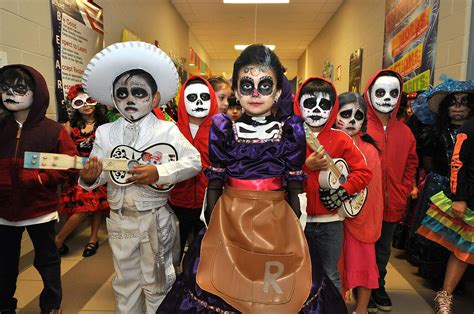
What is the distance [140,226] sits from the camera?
6.07ft

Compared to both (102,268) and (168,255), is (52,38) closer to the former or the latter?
(102,268)

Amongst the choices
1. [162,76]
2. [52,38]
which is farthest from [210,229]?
[52,38]

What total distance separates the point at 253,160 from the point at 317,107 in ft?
1.95

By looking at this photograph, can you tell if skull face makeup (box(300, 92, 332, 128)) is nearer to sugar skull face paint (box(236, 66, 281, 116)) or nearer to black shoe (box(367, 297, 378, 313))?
sugar skull face paint (box(236, 66, 281, 116))

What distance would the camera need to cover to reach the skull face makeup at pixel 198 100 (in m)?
2.49

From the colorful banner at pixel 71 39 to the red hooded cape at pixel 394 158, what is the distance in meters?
3.03

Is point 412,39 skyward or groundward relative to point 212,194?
skyward

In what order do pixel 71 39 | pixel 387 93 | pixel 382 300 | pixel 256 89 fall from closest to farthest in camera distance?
pixel 256 89
pixel 387 93
pixel 382 300
pixel 71 39

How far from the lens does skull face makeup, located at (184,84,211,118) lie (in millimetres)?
2494

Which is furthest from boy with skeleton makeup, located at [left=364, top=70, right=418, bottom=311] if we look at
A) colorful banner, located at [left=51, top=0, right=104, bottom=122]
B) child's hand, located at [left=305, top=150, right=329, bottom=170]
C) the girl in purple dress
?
colorful banner, located at [left=51, top=0, right=104, bottom=122]

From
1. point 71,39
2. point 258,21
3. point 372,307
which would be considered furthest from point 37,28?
point 258,21

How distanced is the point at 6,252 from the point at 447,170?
3.02m

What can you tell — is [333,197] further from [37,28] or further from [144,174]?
[37,28]

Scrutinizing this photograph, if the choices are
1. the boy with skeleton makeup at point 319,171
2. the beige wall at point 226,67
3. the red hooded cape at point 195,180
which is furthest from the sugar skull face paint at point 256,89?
the beige wall at point 226,67
